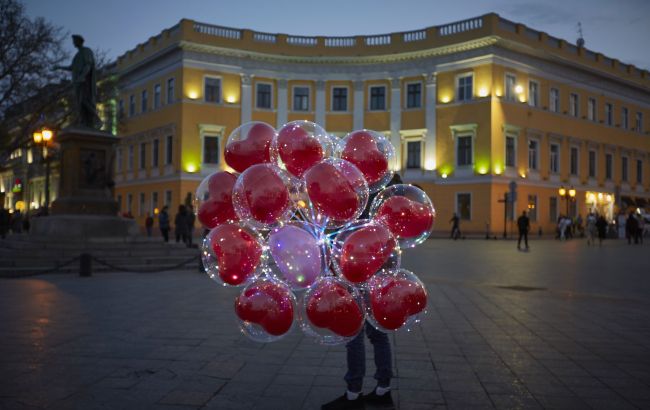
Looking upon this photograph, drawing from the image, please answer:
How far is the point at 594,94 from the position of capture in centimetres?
A: 4741

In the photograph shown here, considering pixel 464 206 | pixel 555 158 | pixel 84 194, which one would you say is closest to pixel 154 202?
pixel 464 206

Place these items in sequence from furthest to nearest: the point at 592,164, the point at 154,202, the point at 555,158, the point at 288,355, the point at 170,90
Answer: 1. the point at 592,164
2. the point at 154,202
3. the point at 555,158
4. the point at 170,90
5. the point at 288,355

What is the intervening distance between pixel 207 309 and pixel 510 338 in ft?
15.3

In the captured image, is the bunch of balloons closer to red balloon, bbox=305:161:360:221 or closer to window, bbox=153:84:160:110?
red balloon, bbox=305:161:360:221

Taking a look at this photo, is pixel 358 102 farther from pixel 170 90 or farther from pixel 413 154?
pixel 170 90

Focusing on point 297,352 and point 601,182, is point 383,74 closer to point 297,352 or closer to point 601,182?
point 601,182

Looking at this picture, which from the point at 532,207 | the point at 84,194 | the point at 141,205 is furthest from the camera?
the point at 141,205

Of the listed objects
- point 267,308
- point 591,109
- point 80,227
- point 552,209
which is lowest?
point 267,308

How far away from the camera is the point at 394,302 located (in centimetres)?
418

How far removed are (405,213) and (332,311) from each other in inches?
36.3

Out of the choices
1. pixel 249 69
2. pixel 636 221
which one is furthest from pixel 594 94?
pixel 249 69

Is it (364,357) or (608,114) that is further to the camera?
(608,114)

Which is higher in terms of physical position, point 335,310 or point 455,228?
point 335,310

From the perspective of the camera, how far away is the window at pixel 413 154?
43625 millimetres
